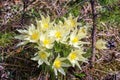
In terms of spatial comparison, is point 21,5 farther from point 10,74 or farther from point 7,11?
point 10,74

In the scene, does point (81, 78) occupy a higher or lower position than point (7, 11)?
lower

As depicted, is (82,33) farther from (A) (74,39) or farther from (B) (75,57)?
(B) (75,57)

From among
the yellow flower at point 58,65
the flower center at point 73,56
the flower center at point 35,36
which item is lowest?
the yellow flower at point 58,65

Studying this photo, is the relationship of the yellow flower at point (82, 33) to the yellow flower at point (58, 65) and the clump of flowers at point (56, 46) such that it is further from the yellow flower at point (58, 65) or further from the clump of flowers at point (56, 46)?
the yellow flower at point (58, 65)

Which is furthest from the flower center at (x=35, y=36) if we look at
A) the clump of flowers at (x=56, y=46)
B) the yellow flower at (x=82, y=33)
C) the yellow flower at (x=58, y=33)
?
the yellow flower at (x=82, y=33)

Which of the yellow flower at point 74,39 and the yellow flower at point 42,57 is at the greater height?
the yellow flower at point 74,39

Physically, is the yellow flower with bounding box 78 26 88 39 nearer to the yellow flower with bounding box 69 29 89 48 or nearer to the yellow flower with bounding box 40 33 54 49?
the yellow flower with bounding box 69 29 89 48

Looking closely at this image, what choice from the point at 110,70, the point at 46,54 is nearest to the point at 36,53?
the point at 46,54

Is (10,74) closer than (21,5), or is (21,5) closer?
(10,74)
